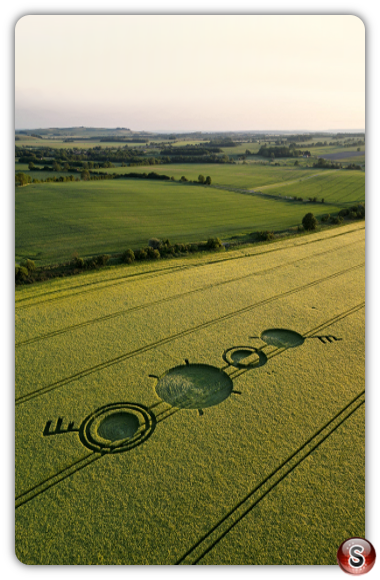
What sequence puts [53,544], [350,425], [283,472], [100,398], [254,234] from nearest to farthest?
1. [53,544]
2. [283,472]
3. [350,425]
4. [100,398]
5. [254,234]

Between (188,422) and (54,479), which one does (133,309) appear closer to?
(188,422)

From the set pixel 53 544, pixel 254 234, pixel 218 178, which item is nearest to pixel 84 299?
pixel 53 544

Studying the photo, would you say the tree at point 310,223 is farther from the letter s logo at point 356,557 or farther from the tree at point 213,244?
the letter s logo at point 356,557

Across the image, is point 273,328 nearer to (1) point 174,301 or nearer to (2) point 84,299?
(1) point 174,301


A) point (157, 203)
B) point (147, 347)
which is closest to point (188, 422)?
point (147, 347)

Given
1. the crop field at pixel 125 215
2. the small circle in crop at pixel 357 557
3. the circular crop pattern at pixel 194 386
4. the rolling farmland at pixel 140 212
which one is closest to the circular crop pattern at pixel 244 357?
the circular crop pattern at pixel 194 386

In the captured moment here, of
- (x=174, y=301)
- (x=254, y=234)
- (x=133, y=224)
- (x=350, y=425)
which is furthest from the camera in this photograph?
(x=133, y=224)
